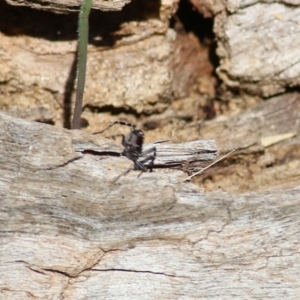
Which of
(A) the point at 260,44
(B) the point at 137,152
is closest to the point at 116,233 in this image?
(B) the point at 137,152

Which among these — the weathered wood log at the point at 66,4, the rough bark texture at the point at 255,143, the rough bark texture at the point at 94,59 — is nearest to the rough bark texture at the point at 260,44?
the rough bark texture at the point at 255,143

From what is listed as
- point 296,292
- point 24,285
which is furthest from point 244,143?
point 24,285

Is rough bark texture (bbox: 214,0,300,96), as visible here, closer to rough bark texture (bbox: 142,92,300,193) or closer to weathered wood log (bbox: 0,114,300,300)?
rough bark texture (bbox: 142,92,300,193)

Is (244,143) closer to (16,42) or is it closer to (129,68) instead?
(129,68)

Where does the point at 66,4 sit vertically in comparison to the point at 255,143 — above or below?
above

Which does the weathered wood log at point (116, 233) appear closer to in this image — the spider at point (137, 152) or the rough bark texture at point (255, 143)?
the spider at point (137, 152)

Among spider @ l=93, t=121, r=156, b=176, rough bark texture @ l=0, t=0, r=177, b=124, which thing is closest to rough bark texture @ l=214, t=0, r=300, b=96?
rough bark texture @ l=0, t=0, r=177, b=124

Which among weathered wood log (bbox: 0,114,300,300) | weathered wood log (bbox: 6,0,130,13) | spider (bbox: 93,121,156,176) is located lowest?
weathered wood log (bbox: 0,114,300,300)

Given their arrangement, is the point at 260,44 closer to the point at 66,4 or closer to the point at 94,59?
the point at 94,59
